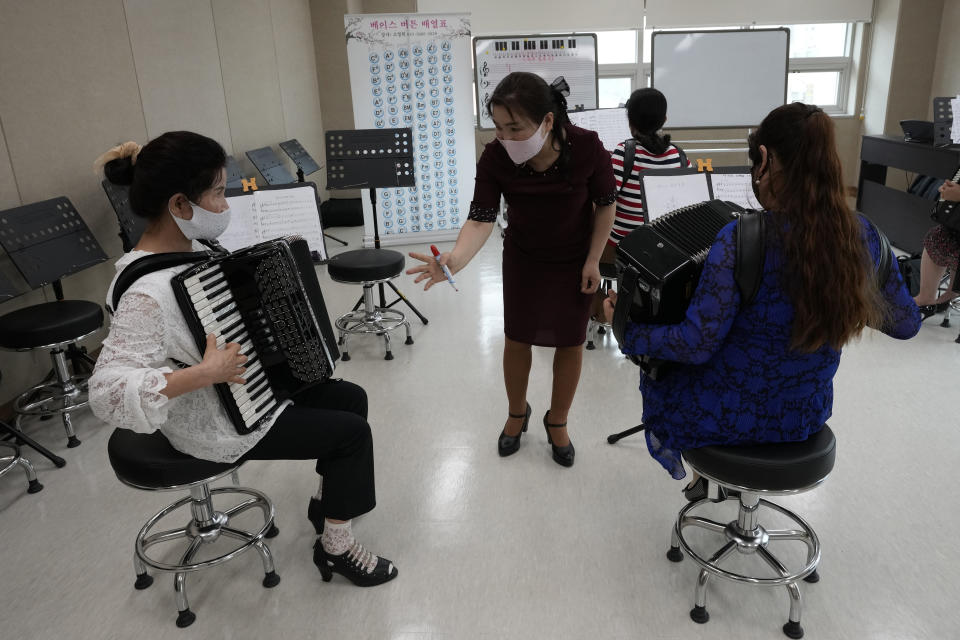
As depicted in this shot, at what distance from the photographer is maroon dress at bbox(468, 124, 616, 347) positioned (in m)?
2.22

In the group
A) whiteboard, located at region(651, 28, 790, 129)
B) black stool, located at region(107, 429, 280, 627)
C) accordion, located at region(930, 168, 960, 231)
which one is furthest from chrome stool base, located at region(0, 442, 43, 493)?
whiteboard, located at region(651, 28, 790, 129)

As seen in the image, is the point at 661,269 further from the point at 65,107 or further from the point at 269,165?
the point at 269,165

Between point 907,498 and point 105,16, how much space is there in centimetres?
457

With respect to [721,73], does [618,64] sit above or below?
above

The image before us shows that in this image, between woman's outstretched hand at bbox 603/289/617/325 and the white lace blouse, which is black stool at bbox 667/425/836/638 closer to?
woman's outstretched hand at bbox 603/289/617/325

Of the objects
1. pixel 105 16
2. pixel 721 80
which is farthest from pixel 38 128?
pixel 721 80

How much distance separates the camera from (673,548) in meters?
2.06

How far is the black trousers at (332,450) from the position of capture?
1.82 metres

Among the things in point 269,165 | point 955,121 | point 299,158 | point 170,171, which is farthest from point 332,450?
point 955,121

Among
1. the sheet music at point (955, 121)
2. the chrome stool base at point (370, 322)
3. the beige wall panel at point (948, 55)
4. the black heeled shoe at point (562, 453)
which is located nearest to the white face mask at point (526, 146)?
the black heeled shoe at point (562, 453)

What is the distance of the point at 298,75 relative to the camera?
666 centimetres

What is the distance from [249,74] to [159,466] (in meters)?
4.65

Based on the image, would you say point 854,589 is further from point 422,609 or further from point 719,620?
point 422,609

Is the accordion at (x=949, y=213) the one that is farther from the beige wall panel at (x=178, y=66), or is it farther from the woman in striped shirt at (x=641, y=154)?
the beige wall panel at (x=178, y=66)
